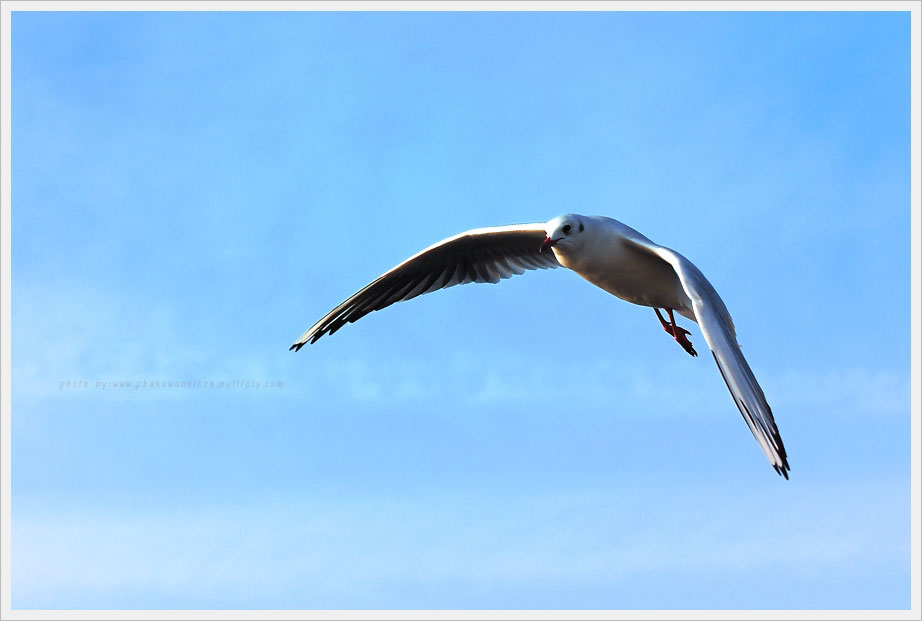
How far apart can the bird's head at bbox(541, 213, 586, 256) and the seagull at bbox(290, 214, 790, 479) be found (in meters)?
0.01

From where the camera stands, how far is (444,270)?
12.8 metres

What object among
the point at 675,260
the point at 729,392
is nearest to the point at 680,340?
the point at 675,260

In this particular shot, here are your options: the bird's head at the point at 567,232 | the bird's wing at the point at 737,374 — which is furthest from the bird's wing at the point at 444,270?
the bird's wing at the point at 737,374

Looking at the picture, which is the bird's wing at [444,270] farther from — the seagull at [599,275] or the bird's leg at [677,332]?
the bird's leg at [677,332]

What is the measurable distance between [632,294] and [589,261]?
670 millimetres

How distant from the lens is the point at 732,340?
29.8ft

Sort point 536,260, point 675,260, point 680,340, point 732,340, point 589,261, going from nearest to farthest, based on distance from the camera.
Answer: point 732,340 → point 675,260 → point 589,261 → point 680,340 → point 536,260

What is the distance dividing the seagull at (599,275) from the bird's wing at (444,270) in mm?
12

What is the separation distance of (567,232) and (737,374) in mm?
2779

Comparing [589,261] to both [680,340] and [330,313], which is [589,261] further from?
[330,313]

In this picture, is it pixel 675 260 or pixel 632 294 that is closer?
pixel 675 260

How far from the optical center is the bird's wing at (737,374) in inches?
323

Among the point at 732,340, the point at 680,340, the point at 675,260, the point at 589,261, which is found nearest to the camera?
the point at 732,340

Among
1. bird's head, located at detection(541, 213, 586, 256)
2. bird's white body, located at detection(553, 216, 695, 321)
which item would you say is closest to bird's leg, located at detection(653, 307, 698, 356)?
bird's white body, located at detection(553, 216, 695, 321)
